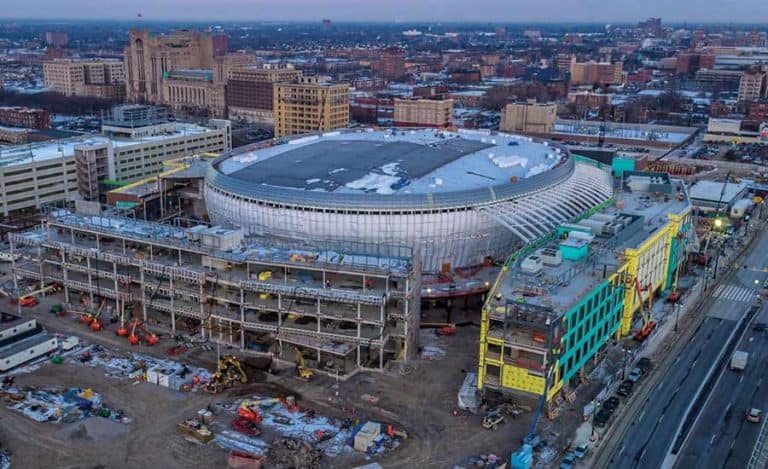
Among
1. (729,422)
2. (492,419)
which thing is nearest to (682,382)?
(729,422)

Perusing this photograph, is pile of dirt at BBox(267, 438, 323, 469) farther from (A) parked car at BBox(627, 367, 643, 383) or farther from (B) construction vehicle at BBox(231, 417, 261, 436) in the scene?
(A) parked car at BBox(627, 367, 643, 383)

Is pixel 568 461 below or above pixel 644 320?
below

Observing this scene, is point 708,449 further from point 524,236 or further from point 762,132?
point 762,132

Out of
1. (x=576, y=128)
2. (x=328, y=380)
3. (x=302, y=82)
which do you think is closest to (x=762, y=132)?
(x=576, y=128)

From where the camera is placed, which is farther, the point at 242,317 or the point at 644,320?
the point at 644,320

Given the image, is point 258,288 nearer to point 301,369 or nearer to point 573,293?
point 301,369

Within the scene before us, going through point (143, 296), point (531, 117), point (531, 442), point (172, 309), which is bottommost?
point (531, 442)

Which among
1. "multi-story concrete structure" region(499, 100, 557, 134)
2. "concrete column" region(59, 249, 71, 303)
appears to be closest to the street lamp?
"concrete column" region(59, 249, 71, 303)
